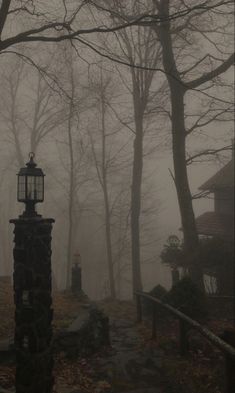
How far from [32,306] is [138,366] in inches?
131

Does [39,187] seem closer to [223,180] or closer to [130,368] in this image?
[130,368]

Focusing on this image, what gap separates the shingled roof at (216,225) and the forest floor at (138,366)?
9.32 metres

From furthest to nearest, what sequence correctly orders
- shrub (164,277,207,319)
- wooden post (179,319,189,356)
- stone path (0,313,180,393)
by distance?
shrub (164,277,207,319)
wooden post (179,319,189,356)
stone path (0,313,180,393)

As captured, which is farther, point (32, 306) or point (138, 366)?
Result: point (138, 366)

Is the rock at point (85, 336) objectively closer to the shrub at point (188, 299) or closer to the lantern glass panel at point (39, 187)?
the shrub at point (188, 299)

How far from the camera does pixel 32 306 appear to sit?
5867 mm

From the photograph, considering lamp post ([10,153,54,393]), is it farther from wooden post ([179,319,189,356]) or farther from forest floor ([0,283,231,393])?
wooden post ([179,319,189,356])

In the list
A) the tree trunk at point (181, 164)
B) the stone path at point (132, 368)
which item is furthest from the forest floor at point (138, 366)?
the tree trunk at point (181, 164)

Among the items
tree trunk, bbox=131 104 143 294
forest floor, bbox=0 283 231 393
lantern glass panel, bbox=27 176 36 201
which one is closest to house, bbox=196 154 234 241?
tree trunk, bbox=131 104 143 294

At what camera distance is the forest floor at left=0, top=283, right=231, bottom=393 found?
6945 millimetres

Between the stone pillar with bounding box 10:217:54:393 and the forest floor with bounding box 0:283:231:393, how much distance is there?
90cm

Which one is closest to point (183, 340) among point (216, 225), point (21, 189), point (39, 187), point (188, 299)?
point (188, 299)

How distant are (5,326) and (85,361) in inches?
84.3

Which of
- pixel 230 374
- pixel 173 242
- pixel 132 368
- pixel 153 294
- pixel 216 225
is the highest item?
pixel 216 225
